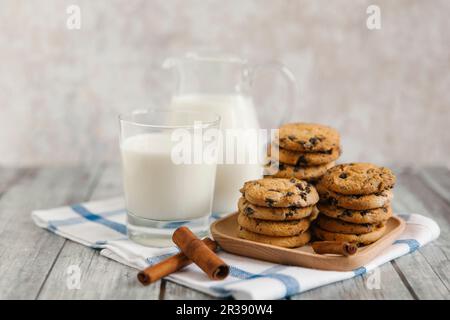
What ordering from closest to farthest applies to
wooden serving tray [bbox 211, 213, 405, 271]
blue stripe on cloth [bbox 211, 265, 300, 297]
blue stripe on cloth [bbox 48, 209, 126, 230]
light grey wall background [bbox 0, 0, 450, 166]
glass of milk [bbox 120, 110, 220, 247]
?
1. blue stripe on cloth [bbox 211, 265, 300, 297]
2. wooden serving tray [bbox 211, 213, 405, 271]
3. glass of milk [bbox 120, 110, 220, 247]
4. blue stripe on cloth [bbox 48, 209, 126, 230]
5. light grey wall background [bbox 0, 0, 450, 166]

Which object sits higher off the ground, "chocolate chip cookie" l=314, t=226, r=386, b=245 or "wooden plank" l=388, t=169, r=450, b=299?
"chocolate chip cookie" l=314, t=226, r=386, b=245

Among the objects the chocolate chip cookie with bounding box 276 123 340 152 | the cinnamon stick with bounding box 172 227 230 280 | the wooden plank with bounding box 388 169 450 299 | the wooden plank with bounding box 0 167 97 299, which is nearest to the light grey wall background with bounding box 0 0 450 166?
the wooden plank with bounding box 0 167 97 299

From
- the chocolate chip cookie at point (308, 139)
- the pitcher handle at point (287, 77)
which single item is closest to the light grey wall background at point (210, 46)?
the pitcher handle at point (287, 77)

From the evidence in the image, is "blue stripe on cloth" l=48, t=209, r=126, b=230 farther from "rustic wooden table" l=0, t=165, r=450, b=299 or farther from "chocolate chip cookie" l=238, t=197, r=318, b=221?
"chocolate chip cookie" l=238, t=197, r=318, b=221

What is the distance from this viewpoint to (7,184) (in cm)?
213

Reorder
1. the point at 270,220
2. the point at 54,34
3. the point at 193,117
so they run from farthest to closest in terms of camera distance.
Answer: the point at 54,34 → the point at 193,117 → the point at 270,220

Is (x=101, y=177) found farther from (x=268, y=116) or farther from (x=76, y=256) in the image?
(x=76, y=256)

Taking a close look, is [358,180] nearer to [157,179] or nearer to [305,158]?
[305,158]

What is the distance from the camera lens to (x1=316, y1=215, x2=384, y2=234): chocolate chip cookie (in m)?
1.40

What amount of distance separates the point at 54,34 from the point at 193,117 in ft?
3.38

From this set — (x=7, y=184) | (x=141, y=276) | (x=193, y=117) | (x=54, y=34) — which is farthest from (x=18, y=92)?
(x=141, y=276)

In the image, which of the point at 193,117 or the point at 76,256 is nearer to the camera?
the point at 76,256

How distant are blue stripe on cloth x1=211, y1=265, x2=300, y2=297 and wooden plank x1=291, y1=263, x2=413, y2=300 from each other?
2 cm

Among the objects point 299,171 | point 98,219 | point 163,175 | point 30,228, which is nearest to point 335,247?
point 299,171
